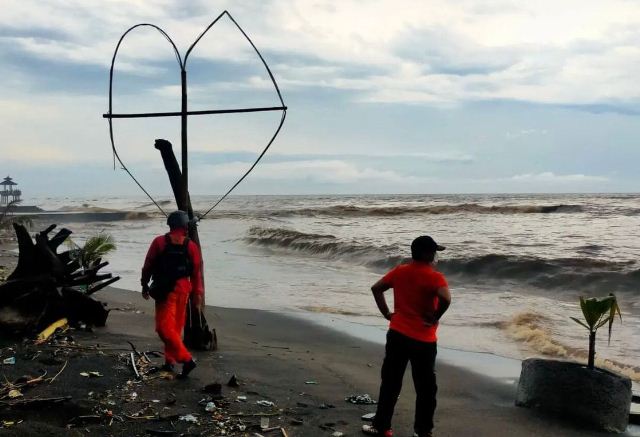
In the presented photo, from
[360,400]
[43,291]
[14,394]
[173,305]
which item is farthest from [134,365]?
[360,400]

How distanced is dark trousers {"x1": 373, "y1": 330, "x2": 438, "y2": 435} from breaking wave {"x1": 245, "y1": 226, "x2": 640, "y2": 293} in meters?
12.4

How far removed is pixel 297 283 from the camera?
1576 centimetres

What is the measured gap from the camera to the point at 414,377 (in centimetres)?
477

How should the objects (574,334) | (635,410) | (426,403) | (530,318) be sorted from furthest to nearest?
(530,318), (574,334), (635,410), (426,403)

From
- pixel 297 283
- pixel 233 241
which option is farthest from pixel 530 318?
pixel 233 241

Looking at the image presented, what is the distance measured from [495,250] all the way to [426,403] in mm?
17091

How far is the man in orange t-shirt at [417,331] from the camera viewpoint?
183 inches

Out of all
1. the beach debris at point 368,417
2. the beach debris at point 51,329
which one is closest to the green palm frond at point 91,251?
the beach debris at point 51,329

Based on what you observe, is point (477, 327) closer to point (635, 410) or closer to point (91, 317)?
point (635, 410)

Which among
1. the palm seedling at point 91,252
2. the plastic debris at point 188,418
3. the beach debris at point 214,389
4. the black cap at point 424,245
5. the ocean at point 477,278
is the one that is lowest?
the ocean at point 477,278

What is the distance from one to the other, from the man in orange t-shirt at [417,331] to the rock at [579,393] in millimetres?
1479

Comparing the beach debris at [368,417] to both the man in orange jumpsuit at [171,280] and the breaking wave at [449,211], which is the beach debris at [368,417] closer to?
the man in orange jumpsuit at [171,280]

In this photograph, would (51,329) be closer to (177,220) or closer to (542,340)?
(177,220)

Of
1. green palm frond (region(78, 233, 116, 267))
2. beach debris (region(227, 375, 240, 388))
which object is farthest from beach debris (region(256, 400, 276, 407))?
green palm frond (region(78, 233, 116, 267))
